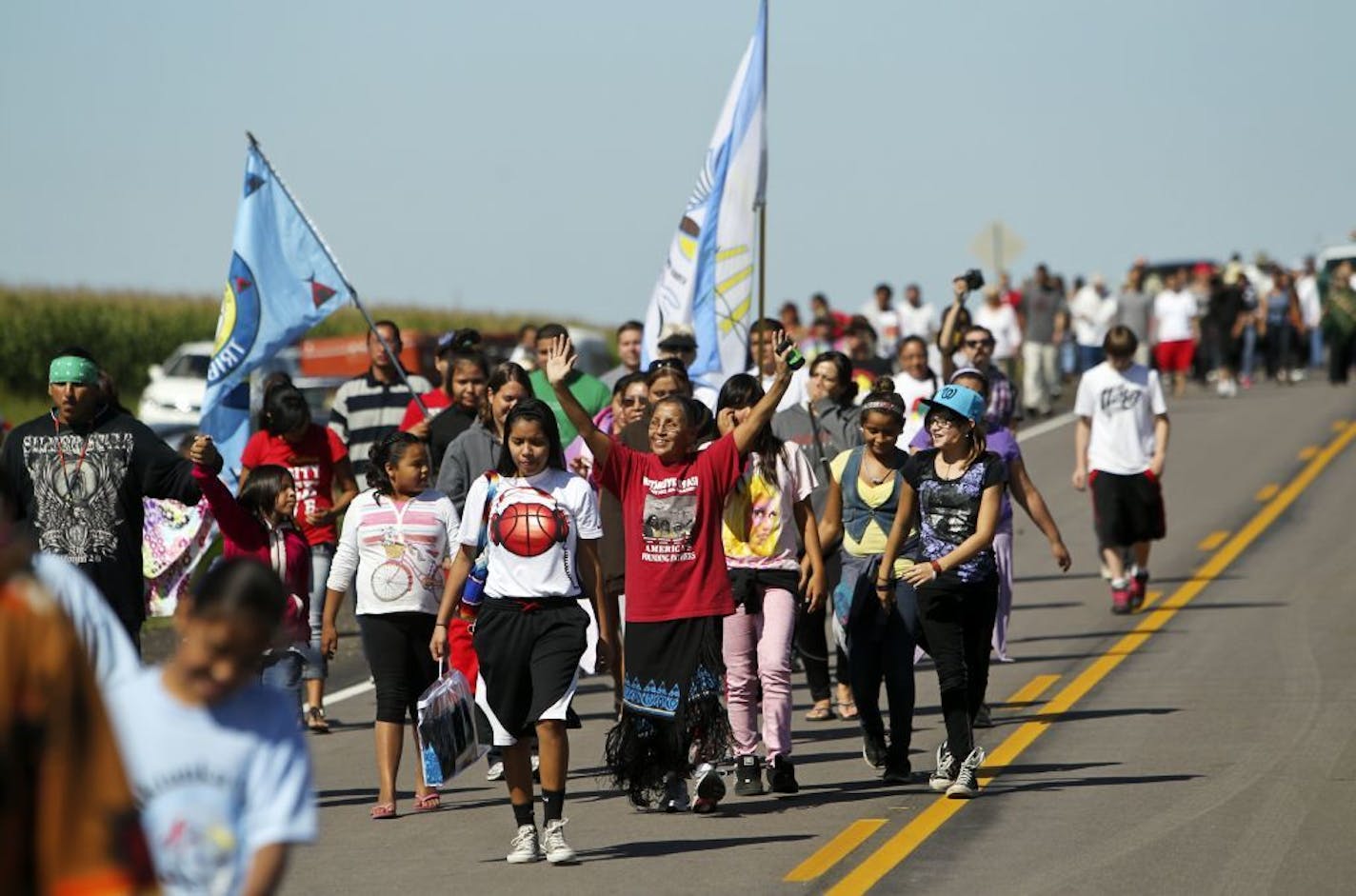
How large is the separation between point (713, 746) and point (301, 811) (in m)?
5.49

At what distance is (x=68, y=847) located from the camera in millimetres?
3832

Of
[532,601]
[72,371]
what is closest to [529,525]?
[532,601]

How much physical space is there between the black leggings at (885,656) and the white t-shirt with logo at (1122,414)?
6371 millimetres

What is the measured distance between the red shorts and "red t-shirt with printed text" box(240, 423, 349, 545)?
85.1 ft

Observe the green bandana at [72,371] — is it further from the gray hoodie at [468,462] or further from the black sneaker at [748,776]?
the black sneaker at [748,776]

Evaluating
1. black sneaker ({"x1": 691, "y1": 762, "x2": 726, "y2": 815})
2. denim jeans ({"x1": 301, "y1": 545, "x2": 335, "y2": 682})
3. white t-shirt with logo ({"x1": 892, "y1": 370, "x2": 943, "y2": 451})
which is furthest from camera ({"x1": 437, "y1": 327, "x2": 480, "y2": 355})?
black sneaker ({"x1": 691, "y1": 762, "x2": 726, "y2": 815})

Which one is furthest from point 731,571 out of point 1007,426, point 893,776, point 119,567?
point 1007,426

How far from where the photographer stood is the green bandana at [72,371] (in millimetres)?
10141

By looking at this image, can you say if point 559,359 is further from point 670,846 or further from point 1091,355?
point 1091,355

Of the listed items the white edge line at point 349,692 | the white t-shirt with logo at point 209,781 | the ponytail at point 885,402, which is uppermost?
the ponytail at point 885,402

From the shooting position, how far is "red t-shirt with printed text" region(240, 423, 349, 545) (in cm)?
1323

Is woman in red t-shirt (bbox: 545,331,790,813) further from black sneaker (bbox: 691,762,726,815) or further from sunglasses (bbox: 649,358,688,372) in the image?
sunglasses (bbox: 649,358,688,372)

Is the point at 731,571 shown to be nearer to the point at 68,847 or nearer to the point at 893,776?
the point at 893,776

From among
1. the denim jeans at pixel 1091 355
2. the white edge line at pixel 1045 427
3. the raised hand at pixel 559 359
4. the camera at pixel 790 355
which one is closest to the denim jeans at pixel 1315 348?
the denim jeans at pixel 1091 355
